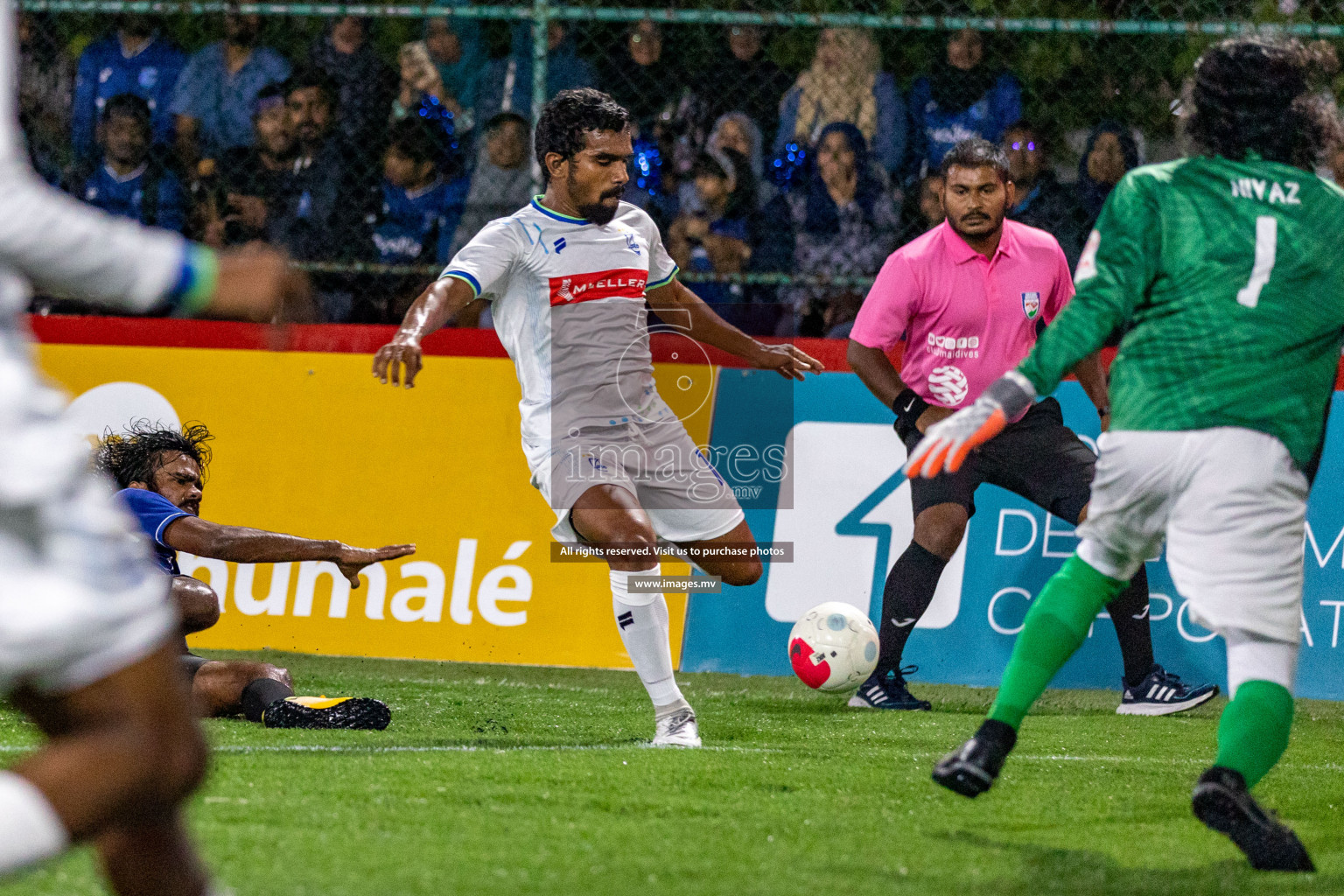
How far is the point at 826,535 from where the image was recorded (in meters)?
7.00

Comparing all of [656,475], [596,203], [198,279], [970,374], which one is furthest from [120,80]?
[198,279]

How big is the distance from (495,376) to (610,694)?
1.64 m

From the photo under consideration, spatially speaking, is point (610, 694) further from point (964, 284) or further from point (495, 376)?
point (964, 284)

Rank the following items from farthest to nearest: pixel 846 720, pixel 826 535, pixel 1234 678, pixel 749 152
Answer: pixel 749 152, pixel 826 535, pixel 846 720, pixel 1234 678

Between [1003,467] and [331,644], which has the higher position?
A: [1003,467]

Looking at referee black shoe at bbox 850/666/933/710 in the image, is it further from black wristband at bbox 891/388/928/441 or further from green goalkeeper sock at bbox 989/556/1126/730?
green goalkeeper sock at bbox 989/556/1126/730

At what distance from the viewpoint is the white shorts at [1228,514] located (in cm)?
347

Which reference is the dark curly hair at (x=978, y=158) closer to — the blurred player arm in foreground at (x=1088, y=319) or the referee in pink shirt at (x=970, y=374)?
the referee in pink shirt at (x=970, y=374)

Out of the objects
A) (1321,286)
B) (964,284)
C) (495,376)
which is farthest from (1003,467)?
(1321,286)

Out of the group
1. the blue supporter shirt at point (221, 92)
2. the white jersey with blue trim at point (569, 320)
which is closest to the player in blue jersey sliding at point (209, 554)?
the white jersey with blue trim at point (569, 320)

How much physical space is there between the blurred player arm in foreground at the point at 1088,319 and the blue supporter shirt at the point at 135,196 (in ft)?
19.5

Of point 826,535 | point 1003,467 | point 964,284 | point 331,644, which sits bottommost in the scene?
point 331,644

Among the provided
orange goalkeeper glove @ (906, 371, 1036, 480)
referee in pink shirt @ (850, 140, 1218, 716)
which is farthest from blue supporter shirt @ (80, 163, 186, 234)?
orange goalkeeper glove @ (906, 371, 1036, 480)

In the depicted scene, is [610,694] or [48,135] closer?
[610,694]
